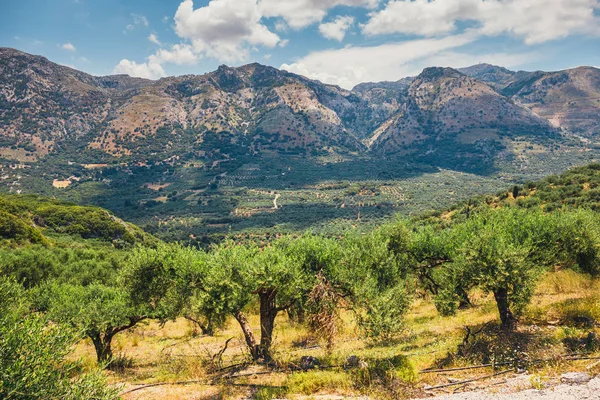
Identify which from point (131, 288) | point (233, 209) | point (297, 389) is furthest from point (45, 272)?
point (233, 209)

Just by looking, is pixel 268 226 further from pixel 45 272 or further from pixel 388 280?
pixel 388 280

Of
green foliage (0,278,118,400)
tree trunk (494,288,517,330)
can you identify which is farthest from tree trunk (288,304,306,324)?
tree trunk (494,288,517,330)

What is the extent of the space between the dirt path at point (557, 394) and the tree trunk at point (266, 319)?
991cm

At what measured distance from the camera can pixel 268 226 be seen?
150125mm

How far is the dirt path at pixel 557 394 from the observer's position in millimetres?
10969

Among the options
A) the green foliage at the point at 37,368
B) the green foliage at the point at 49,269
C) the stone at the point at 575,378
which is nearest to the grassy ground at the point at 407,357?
the stone at the point at 575,378

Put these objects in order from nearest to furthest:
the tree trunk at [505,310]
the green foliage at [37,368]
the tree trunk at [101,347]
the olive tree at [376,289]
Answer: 1. the green foliage at [37,368]
2. the olive tree at [376,289]
3. the tree trunk at [505,310]
4. the tree trunk at [101,347]

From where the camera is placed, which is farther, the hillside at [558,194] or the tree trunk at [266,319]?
the hillside at [558,194]

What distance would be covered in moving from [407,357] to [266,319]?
27.2 feet

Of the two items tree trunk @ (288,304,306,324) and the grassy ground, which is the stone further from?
tree trunk @ (288,304,306,324)

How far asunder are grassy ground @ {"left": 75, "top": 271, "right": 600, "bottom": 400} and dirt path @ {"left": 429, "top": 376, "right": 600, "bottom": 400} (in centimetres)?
84

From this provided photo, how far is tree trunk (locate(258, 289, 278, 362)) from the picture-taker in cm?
1841

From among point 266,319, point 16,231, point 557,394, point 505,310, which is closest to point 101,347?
point 266,319

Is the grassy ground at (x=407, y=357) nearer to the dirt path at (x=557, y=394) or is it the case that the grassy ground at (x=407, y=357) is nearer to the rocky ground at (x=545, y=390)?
the rocky ground at (x=545, y=390)
